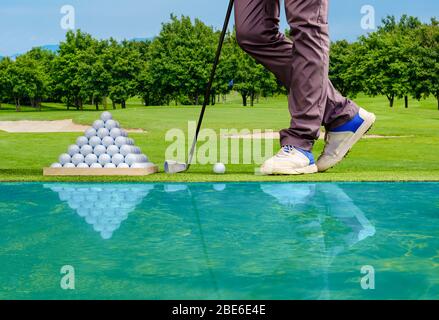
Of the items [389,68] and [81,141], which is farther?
[389,68]

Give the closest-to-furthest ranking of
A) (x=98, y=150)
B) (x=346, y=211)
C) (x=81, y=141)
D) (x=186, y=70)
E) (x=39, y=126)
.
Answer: (x=346, y=211) → (x=98, y=150) → (x=81, y=141) → (x=39, y=126) → (x=186, y=70)

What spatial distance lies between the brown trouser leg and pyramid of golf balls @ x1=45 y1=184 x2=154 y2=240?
1189mm

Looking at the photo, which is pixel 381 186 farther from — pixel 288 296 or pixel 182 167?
pixel 288 296

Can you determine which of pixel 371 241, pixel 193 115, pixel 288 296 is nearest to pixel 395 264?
pixel 371 241

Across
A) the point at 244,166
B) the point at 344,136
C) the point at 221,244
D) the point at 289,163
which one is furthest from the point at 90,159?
the point at 221,244

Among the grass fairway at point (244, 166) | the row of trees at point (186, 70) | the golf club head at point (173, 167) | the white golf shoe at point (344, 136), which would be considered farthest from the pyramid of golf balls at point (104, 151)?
the row of trees at point (186, 70)

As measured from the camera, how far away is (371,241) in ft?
7.93

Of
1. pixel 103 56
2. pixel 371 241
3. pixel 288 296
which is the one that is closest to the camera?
pixel 288 296

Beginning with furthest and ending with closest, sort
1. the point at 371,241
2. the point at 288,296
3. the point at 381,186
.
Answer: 1. the point at 381,186
2. the point at 371,241
3. the point at 288,296

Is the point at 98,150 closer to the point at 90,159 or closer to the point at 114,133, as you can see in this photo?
the point at 90,159

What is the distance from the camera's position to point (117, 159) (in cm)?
551

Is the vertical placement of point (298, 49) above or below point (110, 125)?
above

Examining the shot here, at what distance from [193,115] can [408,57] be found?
30196mm

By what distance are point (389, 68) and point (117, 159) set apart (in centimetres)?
4421
